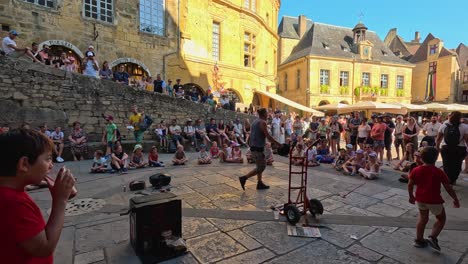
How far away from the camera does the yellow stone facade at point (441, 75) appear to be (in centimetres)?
3562

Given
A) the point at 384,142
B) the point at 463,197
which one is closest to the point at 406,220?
the point at 463,197

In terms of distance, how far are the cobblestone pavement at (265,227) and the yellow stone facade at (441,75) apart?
38772 mm

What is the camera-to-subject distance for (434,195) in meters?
3.14

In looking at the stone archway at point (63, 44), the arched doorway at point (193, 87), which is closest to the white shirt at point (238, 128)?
the arched doorway at point (193, 87)

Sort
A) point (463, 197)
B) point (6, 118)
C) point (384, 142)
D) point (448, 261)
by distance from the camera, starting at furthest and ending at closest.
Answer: point (384, 142), point (6, 118), point (463, 197), point (448, 261)

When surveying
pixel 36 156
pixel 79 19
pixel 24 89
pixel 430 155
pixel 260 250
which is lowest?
pixel 260 250

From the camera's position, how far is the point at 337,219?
4145 millimetres

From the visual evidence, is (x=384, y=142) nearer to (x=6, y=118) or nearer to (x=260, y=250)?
(x=260, y=250)

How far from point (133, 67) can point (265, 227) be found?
14423mm

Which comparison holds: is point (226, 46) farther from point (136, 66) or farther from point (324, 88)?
point (324, 88)

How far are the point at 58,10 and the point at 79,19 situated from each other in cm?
91

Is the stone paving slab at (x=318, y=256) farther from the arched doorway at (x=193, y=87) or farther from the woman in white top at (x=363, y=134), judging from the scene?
the arched doorway at (x=193, y=87)

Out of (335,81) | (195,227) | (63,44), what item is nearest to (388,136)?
(195,227)

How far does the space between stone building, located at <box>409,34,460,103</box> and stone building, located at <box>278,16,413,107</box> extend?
577 cm
